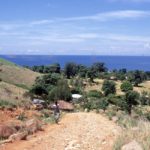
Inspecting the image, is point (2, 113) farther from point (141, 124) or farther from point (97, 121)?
point (141, 124)

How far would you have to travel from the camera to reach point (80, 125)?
45.2 ft

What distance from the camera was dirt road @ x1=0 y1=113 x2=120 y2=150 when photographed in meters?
11.0

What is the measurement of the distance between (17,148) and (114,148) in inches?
109

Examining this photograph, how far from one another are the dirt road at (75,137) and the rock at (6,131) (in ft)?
3.48

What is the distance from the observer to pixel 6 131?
520 inches

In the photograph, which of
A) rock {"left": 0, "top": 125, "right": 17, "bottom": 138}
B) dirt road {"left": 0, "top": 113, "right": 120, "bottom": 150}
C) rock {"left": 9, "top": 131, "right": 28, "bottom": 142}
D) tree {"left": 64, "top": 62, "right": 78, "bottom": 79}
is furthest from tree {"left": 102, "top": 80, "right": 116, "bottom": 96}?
rock {"left": 9, "top": 131, "right": 28, "bottom": 142}

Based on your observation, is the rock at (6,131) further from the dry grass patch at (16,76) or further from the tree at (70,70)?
the tree at (70,70)

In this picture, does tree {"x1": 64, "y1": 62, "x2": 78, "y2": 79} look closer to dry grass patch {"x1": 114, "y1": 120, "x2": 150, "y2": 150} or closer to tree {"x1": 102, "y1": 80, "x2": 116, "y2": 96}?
tree {"x1": 102, "y1": 80, "x2": 116, "y2": 96}

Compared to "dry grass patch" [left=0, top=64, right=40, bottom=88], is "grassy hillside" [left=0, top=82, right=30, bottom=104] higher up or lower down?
higher up

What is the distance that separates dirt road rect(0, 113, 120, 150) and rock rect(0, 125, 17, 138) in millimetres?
1060

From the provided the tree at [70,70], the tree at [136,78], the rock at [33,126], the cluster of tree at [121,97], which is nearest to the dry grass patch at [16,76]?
the cluster of tree at [121,97]

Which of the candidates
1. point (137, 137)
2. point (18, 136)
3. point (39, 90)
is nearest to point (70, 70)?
point (39, 90)

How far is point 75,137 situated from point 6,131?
8.61 ft

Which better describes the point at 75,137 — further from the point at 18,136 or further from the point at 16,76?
the point at 16,76
